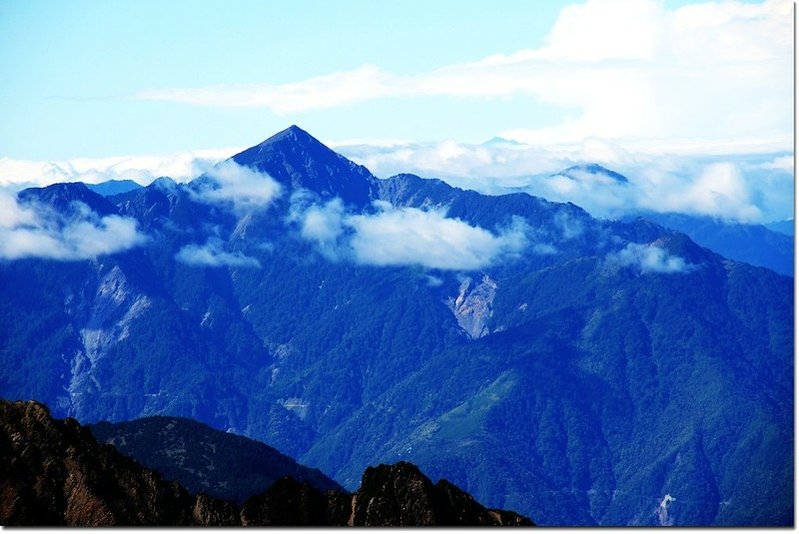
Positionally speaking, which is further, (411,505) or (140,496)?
(140,496)

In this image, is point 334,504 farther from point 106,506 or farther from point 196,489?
point 196,489

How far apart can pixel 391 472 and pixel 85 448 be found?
1013 inches

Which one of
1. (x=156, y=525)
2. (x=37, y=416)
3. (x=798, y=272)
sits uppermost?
(x=798, y=272)

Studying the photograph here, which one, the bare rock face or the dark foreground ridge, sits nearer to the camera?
the bare rock face

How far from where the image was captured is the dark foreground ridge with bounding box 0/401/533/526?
92750 mm

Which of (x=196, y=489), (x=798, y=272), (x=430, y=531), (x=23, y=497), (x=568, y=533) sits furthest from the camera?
(x=196, y=489)

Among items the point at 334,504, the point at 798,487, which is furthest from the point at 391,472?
the point at 798,487

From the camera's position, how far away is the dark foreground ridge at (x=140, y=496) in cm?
9275

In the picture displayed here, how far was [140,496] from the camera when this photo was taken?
105m

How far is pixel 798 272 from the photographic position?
287 feet

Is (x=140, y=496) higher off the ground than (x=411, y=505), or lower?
lower

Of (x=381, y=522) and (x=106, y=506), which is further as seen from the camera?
(x=106, y=506)

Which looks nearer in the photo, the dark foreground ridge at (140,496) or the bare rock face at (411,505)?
the bare rock face at (411,505)

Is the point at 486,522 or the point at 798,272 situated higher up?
the point at 798,272
